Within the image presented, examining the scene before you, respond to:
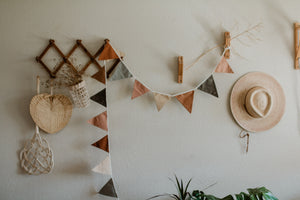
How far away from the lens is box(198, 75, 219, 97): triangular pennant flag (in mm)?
1622

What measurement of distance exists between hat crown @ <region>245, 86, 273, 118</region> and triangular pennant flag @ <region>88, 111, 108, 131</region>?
103cm

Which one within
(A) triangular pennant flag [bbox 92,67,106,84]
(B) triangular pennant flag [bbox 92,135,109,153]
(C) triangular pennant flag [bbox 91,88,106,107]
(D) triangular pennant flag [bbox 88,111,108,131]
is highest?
(A) triangular pennant flag [bbox 92,67,106,84]

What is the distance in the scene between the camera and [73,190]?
5.42ft

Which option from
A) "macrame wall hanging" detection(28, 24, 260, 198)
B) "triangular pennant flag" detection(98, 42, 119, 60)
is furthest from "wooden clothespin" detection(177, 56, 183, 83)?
"triangular pennant flag" detection(98, 42, 119, 60)

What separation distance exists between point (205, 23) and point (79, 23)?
3.02ft

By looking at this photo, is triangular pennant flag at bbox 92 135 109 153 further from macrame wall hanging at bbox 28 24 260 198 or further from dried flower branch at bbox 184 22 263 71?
dried flower branch at bbox 184 22 263 71

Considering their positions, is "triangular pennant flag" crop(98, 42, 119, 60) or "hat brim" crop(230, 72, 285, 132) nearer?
"triangular pennant flag" crop(98, 42, 119, 60)

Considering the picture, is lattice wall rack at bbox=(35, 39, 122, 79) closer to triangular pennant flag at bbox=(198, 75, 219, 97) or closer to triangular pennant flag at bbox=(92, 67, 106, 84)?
triangular pennant flag at bbox=(92, 67, 106, 84)

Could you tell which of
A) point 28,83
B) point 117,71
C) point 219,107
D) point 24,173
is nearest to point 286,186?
point 219,107

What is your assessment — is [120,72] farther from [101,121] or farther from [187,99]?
[187,99]

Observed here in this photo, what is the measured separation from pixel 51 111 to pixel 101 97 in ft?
1.24

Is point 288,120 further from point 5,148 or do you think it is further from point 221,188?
point 5,148

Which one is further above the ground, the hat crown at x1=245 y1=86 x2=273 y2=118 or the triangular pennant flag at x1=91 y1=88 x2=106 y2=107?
the triangular pennant flag at x1=91 y1=88 x2=106 y2=107

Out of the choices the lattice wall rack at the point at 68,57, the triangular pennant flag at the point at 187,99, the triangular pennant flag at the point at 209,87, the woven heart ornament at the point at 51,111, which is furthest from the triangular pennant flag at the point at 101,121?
the triangular pennant flag at the point at 209,87
